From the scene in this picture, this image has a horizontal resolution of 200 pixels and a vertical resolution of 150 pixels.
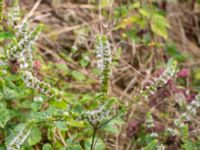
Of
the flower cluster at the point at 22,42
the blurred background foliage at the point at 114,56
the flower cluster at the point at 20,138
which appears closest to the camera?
the flower cluster at the point at 20,138

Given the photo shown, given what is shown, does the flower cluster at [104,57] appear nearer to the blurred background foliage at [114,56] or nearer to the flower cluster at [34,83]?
the flower cluster at [34,83]

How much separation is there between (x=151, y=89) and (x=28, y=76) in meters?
0.41

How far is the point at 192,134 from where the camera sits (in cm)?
186

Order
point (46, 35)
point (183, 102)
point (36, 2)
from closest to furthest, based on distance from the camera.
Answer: point (183, 102), point (46, 35), point (36, 2)

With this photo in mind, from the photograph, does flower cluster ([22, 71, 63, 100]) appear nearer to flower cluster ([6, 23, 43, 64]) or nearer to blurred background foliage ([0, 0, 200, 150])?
flower cluster ([6, 23, 43, 64])

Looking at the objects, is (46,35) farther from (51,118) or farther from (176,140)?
(51,118)

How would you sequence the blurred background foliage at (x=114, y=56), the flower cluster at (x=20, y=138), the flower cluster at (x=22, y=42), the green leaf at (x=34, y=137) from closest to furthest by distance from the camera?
the flower cluster at (x=20, y=138) → the flower cluster at (x=22, y=42) → the green leaf at (x=34, y=137) → the blurred background foliage at (x=114, y=56)

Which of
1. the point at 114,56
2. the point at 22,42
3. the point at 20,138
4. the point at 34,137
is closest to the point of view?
the point at 20,138

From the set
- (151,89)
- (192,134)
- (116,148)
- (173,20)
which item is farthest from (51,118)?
(173,20)

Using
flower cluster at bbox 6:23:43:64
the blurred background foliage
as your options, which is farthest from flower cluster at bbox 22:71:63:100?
the blurred background foliage

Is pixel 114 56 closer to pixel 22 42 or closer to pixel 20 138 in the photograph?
pixel 22 42

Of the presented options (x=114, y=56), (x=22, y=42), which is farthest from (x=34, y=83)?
(x=114, y=56)

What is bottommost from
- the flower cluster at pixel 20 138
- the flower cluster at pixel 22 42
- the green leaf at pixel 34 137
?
the green leaf at pixel 34 137

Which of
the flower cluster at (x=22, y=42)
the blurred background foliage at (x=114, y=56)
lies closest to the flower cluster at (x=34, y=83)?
the flower cluster at (x=22, y=42)
